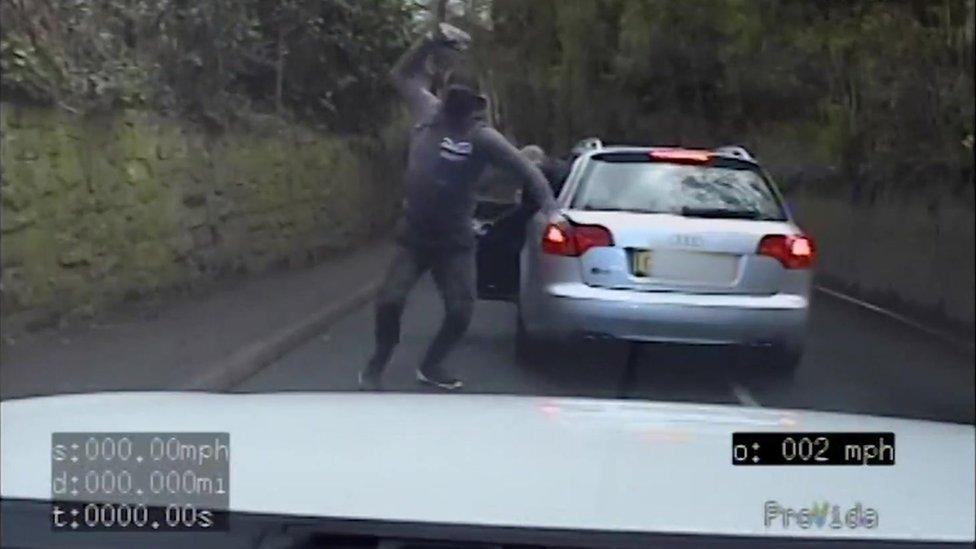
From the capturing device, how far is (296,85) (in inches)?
213

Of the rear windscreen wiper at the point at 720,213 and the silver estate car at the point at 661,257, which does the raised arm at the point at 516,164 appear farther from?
the rear windscreen wiper at the point at 720,213

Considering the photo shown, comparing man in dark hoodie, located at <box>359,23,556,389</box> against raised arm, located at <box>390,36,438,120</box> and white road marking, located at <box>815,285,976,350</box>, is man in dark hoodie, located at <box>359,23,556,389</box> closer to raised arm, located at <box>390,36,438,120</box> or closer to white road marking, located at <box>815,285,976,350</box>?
raised arm, located at <box>390,36,438,120</box>

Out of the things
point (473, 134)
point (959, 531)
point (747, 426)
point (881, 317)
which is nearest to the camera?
point (959, 531)

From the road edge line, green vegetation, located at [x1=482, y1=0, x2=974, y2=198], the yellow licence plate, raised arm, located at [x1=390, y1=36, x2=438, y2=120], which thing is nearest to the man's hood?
the yellow licence plate

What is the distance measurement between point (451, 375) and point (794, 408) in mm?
1128

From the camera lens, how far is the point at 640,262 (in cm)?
501

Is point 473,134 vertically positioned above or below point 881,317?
above

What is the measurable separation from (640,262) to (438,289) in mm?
677

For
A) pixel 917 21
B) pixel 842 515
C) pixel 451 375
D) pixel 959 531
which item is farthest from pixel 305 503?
pixel 917 21

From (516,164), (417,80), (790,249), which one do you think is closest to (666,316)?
(790,249)

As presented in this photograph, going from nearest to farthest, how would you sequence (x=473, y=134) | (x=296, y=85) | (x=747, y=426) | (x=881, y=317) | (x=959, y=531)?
(x=959, y=531) → (x=747, y=426) → (x=473, y=134) → (x=296, y=85) → (x=881, y=317)

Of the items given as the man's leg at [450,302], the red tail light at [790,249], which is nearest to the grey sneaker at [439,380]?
the man's leg at [450,302]

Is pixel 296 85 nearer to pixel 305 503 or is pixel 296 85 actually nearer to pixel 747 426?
pixel 747 426

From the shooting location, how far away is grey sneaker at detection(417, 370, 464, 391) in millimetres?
5016
